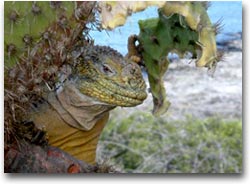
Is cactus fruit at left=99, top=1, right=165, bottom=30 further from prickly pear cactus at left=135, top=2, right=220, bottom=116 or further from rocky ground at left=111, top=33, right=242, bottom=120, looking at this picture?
rocky ground at left=111, top=33, right=242, bottom=120

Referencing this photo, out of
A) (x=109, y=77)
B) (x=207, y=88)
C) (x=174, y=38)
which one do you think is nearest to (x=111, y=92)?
(x=109, y=77)

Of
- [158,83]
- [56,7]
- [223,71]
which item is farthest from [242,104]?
[56,7]

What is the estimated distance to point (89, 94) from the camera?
1.84 m

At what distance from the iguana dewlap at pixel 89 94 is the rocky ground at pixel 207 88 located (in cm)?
14

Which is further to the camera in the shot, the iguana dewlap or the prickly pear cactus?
the iguana dewlap

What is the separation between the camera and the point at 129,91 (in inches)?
72.0

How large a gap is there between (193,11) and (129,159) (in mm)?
1153

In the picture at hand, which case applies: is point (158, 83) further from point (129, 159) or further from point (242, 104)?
point (129, 159)

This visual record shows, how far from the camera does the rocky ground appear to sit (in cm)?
206

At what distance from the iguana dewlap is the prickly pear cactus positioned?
0.08 metres

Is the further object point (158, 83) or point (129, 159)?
point (129, 159)

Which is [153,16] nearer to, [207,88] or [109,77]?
[109,77]

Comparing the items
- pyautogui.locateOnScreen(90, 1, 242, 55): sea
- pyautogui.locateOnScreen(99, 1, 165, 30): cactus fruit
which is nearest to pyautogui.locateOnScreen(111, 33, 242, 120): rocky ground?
pyautogui.locateOnScreen(90, 1, 242, 55): sea

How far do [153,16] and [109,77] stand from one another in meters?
0.19
